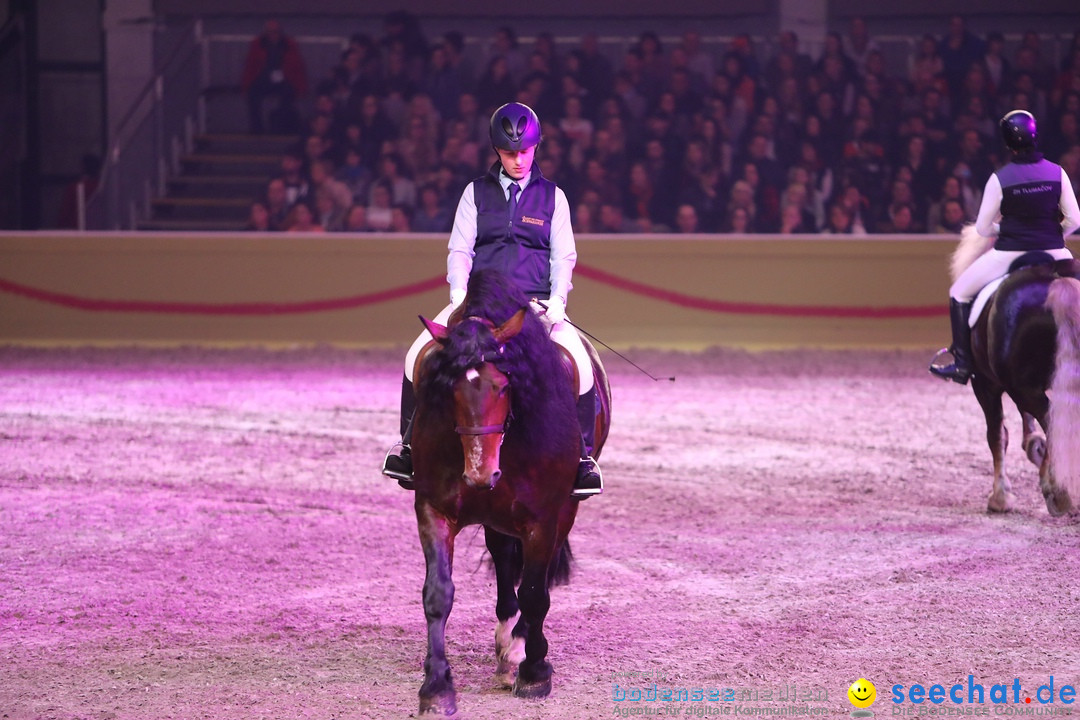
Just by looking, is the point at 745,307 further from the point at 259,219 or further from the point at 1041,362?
the point at 1041,362

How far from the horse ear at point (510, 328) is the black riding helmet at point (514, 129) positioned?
86cm

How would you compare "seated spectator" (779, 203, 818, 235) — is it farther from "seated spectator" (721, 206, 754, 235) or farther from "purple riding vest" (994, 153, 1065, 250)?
"purple riding vest" (994, 153, 1065, 250)

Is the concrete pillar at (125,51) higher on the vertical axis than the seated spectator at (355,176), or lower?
higher

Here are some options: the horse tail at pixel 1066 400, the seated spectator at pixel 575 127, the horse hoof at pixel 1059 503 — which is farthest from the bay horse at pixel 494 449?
the seated spectator at pixel 575 127

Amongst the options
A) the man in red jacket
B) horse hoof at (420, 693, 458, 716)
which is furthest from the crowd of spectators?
horse hoof at (420, 693, 458, 716)

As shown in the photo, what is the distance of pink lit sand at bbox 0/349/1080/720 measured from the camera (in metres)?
5.04

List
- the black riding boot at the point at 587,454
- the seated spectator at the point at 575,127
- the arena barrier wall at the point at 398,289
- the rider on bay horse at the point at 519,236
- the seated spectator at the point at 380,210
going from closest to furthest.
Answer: the black riding boot at the point at 587,454 → the rider on bay horse at the point at 519,236 → the arena barrier wall at the point at 398,289 → the seated spectator at the point at 380,210 → the seated spectator at the point at 575,127

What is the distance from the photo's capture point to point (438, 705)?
4621mm

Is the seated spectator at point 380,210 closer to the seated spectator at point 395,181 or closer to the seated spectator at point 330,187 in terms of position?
the seated spectator at point 395,181

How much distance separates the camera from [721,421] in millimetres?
10789

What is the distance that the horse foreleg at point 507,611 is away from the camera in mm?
5066

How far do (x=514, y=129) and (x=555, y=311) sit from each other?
75 cm

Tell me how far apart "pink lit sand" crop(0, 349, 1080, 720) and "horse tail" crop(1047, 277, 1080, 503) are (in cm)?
39

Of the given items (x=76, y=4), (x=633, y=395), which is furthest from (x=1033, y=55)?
(x=76, y=4)
